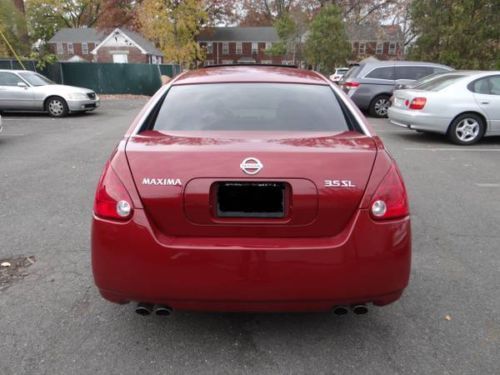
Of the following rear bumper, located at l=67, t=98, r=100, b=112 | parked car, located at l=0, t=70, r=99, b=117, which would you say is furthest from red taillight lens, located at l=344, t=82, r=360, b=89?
parked car, located at l=0, t=70, r=99, b=117

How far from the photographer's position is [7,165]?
24.0ft

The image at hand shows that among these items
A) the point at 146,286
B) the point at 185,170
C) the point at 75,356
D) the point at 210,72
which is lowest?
the point at 75,356

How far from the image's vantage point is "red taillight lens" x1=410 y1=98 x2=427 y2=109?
905cm

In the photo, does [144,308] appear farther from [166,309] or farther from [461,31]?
[461,31]

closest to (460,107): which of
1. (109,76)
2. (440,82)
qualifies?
(440,82)

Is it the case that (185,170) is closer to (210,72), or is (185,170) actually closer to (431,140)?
(210,72)

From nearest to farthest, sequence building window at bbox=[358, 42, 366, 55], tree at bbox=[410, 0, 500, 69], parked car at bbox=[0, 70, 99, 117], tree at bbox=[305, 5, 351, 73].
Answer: parked car at bbox=[0, 70, 99, 117] → tree at bbox=[410, 0, 500, 69] → tree at bbox=[305, 5, 351, 73] → building window at bbox=[358, 42, 366, 55]

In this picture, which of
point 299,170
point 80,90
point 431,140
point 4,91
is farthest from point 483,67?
point 299,170

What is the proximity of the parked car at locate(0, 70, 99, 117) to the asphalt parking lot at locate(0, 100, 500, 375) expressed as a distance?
10114mm

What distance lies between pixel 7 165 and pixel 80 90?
26.4 ft

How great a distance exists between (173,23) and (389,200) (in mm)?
39000

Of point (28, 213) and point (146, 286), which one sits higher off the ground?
point (146, 286)

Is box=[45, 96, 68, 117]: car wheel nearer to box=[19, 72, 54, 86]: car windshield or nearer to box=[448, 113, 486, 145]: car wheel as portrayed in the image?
box=[19, 72, 54, 86]: car windshield

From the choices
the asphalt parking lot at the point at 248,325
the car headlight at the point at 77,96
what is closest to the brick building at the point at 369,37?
the car headlight at the point at 77,96
